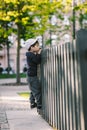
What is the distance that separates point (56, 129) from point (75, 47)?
107 inches

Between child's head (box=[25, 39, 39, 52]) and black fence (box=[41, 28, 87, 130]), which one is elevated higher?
child's head (box=[25, 39, 39, 52])

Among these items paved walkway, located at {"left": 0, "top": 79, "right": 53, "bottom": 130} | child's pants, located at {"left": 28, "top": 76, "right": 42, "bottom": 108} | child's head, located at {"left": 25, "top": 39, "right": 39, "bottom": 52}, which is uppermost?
child's head, located at {"left": 25, "top": 39, "right": 39, "bottom": 52}

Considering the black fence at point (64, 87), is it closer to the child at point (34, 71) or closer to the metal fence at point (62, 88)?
the metal fence at point (62, 88)

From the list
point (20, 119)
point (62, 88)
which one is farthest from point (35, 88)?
point (62, 88)

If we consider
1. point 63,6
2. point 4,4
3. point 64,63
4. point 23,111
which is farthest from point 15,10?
point 64,63

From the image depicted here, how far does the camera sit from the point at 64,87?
7.59 m

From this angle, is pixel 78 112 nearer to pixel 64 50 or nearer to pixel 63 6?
pixel 64 50

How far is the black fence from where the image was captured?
20.3ft

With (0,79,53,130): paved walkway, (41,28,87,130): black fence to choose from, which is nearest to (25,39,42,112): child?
(41,28,87,130): black fence

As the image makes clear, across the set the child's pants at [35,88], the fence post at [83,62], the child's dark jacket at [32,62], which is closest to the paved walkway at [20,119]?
the child's pants at [35,88]

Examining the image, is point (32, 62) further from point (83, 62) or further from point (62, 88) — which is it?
point (83, 62)

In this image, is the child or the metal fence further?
the child

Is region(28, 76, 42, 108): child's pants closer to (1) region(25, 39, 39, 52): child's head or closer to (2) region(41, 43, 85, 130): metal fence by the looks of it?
(2) region(41, 43, 85, 130): metal fence

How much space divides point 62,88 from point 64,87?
0.83 feet
